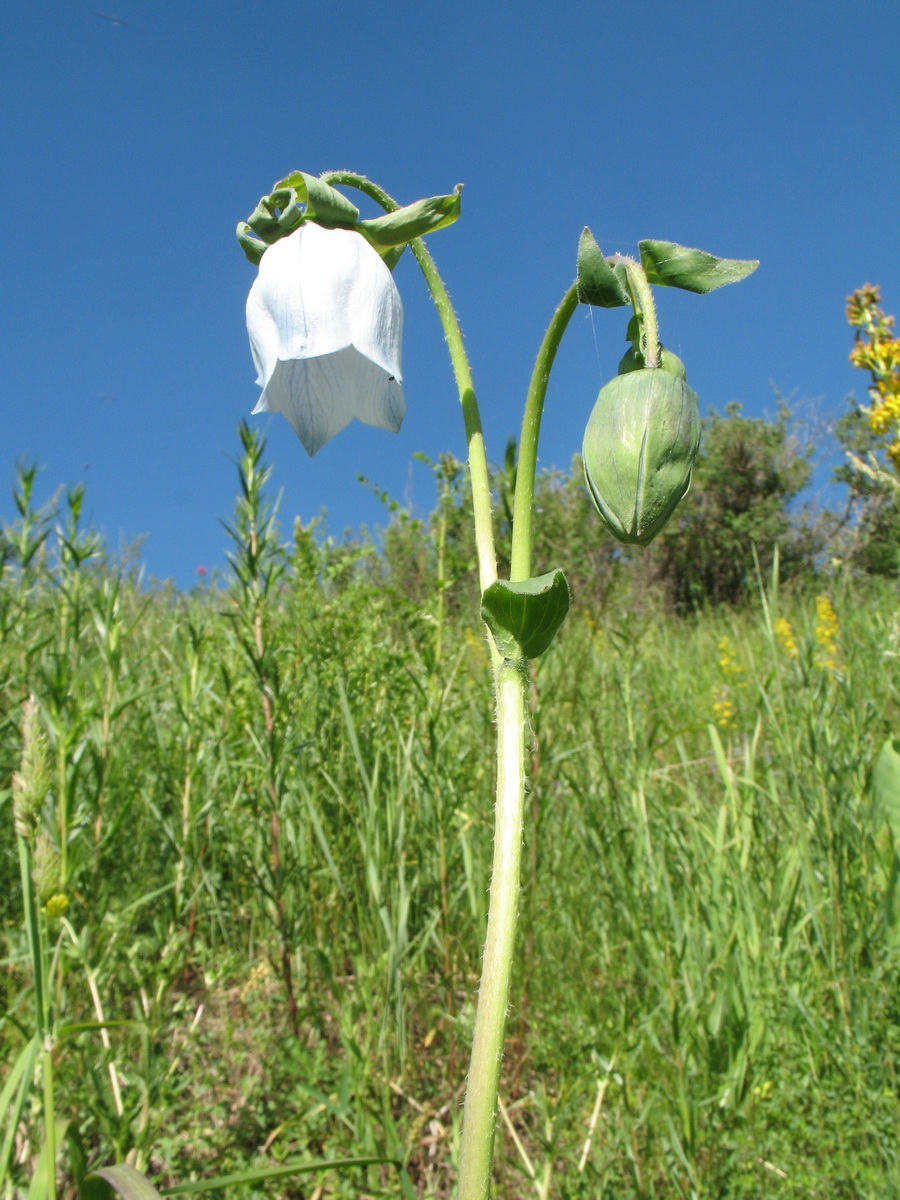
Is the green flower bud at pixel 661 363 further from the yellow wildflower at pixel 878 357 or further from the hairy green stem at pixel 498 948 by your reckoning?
the yellow wildflower at pixel 878 357

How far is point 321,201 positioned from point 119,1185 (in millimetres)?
A: 997

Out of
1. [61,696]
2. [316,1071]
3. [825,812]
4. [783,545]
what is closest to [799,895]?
[825,812]

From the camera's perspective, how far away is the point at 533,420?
0.85 meters

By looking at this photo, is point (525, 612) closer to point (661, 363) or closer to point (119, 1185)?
point (661, 363)

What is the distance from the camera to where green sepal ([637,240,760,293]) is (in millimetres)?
832

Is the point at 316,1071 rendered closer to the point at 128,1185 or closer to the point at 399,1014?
the point at 399,1014

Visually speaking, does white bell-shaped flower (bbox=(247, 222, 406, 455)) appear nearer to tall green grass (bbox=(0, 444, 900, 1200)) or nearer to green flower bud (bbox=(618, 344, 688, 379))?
green flower bud (bbox=(618, 344, 688, 379))

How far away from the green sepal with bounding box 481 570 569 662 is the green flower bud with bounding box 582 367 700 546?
0.16m

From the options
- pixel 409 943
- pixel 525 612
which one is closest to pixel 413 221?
pixel 525 612

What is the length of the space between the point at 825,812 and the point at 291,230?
1471 mm

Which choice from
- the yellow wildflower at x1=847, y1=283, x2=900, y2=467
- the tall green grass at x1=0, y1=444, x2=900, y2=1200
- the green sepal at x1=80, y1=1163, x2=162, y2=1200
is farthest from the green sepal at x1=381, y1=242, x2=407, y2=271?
the yellow wildflower at x1=847, y1=283, x2=900, y2=467

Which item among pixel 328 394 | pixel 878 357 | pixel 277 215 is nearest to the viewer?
pixel 277 215

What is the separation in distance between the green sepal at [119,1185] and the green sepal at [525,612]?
0.57 m

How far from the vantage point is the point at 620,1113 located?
126cm
